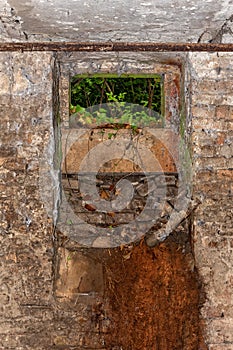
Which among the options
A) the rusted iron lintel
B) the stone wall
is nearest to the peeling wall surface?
the stone wall

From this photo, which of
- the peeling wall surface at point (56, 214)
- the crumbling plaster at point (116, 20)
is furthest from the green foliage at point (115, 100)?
the crumbling plaster at point (116, 20)

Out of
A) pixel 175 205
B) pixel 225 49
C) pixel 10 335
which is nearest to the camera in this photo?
pixel 225 49

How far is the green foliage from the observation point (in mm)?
3469

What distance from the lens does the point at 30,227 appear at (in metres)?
3.04

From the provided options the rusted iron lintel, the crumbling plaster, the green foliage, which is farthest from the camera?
the green foliage

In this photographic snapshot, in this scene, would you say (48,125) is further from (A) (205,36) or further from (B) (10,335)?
(B) (10,335)

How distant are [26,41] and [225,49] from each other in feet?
4.16

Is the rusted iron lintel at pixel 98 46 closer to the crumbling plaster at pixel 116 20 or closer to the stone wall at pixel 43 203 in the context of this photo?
the crumbling plaster at pixel 116 20

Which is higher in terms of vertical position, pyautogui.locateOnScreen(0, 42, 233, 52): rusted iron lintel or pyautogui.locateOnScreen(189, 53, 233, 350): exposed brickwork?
pyautogui.locateOnScreen(0, 42, 233, 52): rusted iron lintel

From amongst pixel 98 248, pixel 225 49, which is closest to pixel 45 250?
pixel 98 248

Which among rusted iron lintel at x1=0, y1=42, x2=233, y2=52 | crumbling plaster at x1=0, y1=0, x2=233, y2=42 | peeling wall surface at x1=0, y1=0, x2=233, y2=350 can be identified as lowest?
peeling wall surface at x1=0, y1=0, x2=233, y2=350

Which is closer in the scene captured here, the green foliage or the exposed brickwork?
the exposed brickwork

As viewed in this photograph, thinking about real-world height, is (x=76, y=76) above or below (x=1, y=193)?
above

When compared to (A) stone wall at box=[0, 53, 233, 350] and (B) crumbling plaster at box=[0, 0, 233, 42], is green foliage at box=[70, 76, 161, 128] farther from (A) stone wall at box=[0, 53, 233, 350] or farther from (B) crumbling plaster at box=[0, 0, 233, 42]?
(B) crumbling plaster at box=[0, 0, 233, 42]
